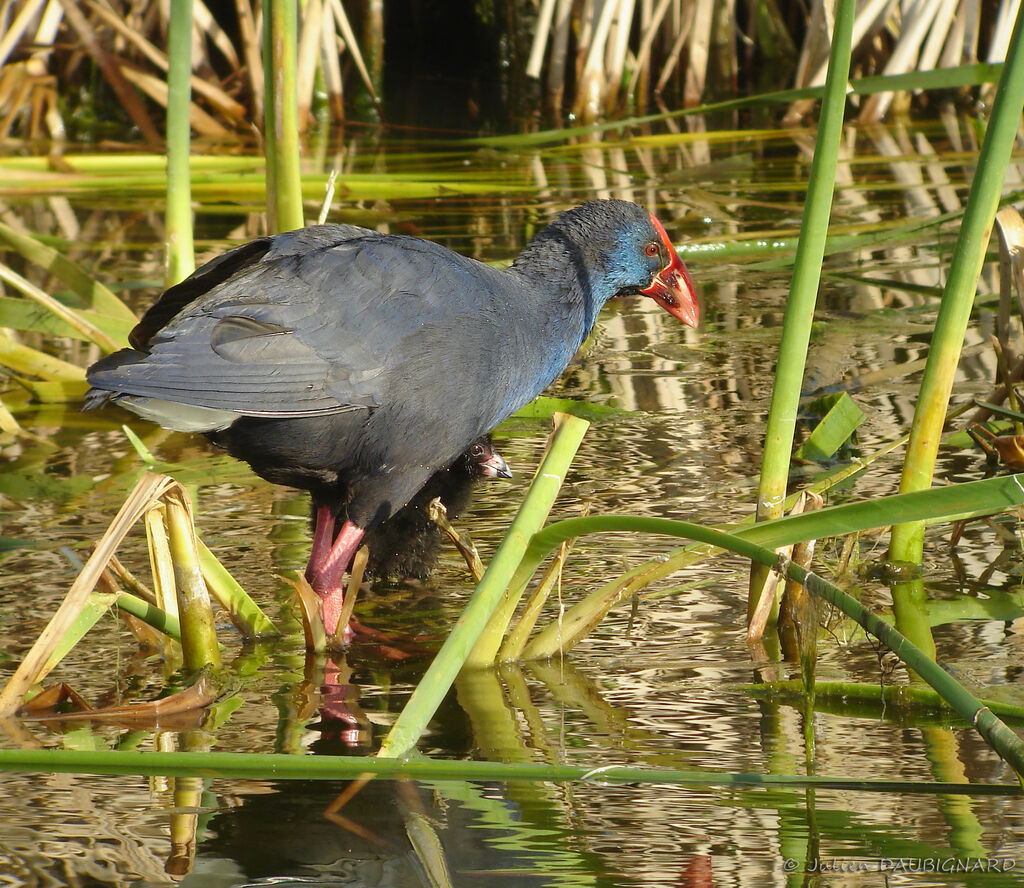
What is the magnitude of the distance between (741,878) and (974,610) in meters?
1.03

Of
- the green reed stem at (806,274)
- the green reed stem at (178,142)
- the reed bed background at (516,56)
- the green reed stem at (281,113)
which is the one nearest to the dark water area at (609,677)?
the green reed stem at (806,274)

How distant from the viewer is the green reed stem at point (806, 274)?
210cm

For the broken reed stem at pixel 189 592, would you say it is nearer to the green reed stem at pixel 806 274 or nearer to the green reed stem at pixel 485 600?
the green reed stem at pixel 485 600

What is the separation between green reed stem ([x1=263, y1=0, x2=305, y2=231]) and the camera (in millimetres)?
3162

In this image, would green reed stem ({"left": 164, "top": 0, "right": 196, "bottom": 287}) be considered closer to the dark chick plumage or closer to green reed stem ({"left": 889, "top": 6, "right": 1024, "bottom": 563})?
→ the dark chick plumage

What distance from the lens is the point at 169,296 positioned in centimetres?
252

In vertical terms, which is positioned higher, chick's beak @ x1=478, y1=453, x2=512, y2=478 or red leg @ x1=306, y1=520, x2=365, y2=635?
chick's beak @ x1=478, y1=453, x2=512, y2=478

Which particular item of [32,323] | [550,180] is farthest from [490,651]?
[550,180]

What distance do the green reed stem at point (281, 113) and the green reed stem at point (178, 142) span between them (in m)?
0.18

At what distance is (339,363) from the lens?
2.35 metres

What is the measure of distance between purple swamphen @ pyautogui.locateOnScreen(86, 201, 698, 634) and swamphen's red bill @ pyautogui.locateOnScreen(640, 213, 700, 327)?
44 centimetres

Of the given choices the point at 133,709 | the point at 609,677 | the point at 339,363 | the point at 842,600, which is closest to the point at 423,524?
the point at 339,363

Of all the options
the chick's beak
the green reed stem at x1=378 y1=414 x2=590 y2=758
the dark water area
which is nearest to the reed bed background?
the dark water area

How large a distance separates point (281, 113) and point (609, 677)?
167cm
